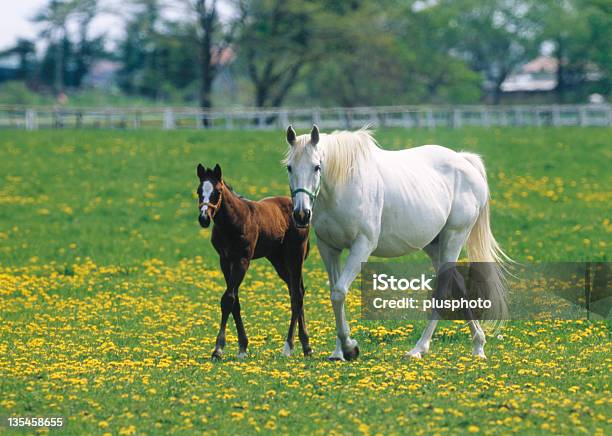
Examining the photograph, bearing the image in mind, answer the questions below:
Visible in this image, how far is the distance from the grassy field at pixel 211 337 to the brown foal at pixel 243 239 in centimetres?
49

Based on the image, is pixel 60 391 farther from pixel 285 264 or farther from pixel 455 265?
pixel 455 265

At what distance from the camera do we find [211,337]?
1249 centimetres

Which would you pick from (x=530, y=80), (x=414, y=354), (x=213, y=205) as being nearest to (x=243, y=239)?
(x=213, y=205)

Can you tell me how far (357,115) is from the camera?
45594 millimetres

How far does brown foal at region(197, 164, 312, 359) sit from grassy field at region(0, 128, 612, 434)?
491mm

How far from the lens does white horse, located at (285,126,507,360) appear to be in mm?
10047

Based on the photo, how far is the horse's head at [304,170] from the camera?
9.66 meters

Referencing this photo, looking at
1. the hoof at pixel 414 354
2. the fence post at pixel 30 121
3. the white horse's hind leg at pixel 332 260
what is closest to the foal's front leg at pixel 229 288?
the white horse's hind leg at pixel 332 260

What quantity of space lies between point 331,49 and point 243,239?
46.5 metres

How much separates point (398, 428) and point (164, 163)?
23.9 metres

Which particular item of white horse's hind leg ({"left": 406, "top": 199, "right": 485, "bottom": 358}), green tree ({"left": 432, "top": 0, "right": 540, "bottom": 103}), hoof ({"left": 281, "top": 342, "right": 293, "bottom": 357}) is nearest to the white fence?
white horse's hind leg ({"left": 406, "top": 199, "right": 485, "bottom": 358})

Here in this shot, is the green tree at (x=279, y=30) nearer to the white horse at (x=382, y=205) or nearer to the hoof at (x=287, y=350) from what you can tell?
the white horse at (x=382, y=205)

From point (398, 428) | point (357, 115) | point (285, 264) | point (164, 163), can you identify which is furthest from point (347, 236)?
point (357, 115)

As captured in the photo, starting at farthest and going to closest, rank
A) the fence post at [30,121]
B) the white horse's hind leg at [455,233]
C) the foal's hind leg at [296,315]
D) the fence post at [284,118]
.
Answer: the fence post at [284,118] < the fence post at [30,121] < the white horse's hind leg at [455,233] < the foal's hind leg at [296,315]
